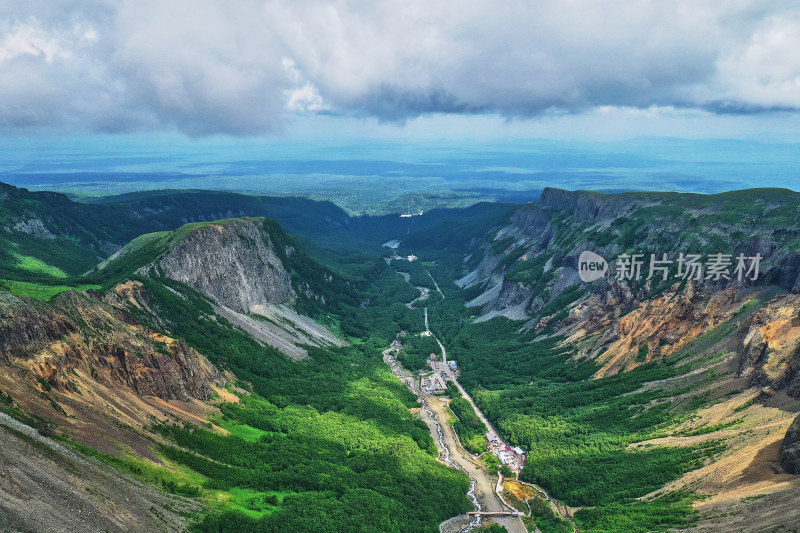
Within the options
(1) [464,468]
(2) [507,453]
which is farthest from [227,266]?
(2) [507,453]

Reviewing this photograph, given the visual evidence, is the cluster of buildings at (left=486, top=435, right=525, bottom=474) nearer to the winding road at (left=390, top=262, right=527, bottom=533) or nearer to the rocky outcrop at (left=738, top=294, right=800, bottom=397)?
the winding road at (left=390, top=262, right=527, bottom=533)

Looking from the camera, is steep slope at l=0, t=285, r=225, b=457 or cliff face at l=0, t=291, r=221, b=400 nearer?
steep slope at l=0, t=285, r=225, b=457

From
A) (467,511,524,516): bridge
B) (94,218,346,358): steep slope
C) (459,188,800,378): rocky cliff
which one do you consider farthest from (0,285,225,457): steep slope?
(459,188,800,378): rocky cliff

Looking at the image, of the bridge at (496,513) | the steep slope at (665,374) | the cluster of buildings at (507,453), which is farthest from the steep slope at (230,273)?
the bridge at (496,513)

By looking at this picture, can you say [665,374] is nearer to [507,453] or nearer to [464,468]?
[507,453]

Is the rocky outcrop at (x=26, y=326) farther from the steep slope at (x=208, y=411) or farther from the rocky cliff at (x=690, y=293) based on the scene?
the rocky cliff at (x=690, y=293)
